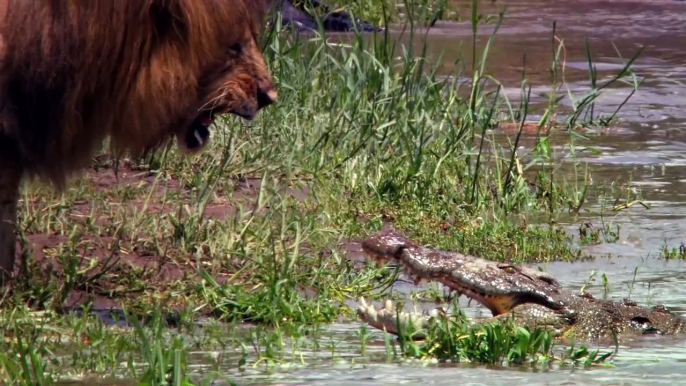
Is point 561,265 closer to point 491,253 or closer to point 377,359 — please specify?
point 491,253

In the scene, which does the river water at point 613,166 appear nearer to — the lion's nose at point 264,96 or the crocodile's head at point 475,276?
the crocodile's head at point 475,276

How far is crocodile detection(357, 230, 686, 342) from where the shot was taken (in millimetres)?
5555

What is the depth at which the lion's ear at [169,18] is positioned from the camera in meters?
4.70

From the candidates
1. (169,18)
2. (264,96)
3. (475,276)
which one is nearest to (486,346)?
(475,276)

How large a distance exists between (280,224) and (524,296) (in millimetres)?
1152

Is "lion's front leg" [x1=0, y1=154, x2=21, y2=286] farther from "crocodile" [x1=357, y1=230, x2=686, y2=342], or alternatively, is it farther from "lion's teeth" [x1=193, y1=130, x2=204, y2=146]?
"crocodile" [x1=357, y1=230, x2=686, y2=342]

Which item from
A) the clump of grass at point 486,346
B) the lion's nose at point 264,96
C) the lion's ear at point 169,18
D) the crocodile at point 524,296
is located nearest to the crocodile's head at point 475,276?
the crocodile at point 524,296

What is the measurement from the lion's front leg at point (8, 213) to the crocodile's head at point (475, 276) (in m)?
1.47

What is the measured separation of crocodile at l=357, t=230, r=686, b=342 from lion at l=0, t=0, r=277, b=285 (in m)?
1.02

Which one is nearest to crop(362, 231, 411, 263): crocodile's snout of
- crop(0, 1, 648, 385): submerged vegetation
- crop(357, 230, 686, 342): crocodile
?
crop(357, 230, 686, 342): crocodile

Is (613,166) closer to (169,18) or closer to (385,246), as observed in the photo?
(385,246)

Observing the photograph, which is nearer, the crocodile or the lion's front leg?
the lion's front leg

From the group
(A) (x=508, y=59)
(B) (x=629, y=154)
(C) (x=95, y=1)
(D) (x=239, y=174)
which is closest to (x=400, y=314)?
(C) (x=95, y=1)

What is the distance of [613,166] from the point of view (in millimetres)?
8477
